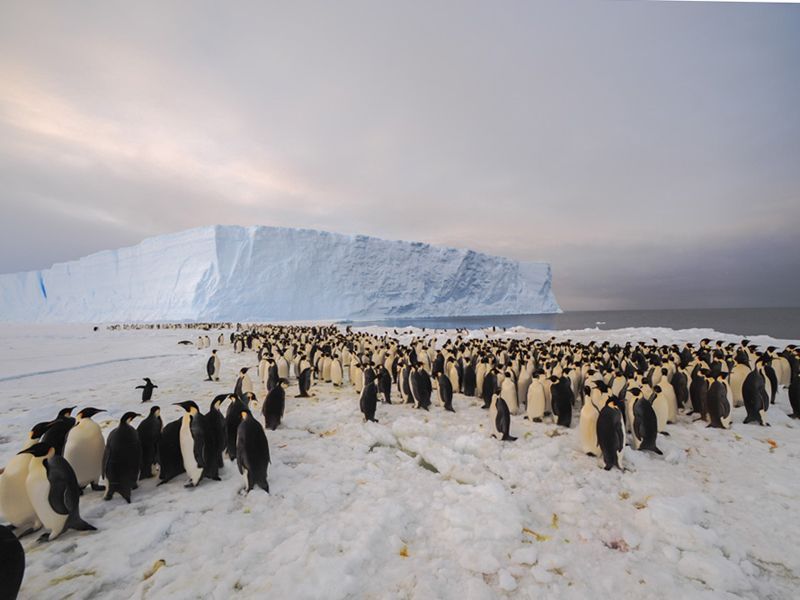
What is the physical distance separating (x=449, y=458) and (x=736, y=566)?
222 cm

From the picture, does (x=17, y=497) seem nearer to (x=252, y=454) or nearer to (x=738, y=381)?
(x=252, y=454)

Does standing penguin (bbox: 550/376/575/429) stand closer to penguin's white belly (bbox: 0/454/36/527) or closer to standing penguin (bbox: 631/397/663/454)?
standing penguin (bbox: 631/397/663/454)

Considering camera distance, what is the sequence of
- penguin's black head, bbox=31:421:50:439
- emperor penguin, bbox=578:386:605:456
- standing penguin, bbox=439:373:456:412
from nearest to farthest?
1. penguin's black head, bbox=31:421:50:439
2. emperor penguin, bbox=578:386:605:456
3. standing penguin, bbox=439:373:456:412

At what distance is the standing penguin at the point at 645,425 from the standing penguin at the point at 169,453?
475cm

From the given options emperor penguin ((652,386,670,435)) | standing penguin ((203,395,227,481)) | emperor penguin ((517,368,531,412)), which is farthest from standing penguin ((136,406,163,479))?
emperor penguin ((652,386,670,435))

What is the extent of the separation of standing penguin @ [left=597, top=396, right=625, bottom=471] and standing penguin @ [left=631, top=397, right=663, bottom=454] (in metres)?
0.54

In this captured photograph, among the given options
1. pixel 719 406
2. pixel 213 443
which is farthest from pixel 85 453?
pixel 719 406

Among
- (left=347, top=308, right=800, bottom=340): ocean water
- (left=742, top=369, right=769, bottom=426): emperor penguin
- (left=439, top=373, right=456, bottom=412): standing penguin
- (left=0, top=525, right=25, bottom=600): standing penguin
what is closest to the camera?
(left=0, top=525, right=25, bottom=600): standing penguin

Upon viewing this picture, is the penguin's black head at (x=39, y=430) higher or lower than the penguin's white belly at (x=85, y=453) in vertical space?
higher

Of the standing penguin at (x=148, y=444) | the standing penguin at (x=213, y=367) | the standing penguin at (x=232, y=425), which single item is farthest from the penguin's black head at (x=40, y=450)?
the standing penguin at (x=213, y=367)

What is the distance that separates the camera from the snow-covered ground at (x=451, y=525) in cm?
213

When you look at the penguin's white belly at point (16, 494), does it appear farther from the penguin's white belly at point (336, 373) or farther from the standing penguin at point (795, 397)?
the standing penguin at point (795, 397)

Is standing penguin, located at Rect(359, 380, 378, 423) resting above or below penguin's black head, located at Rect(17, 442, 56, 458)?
below

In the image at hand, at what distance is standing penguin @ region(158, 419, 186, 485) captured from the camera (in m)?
3.22
